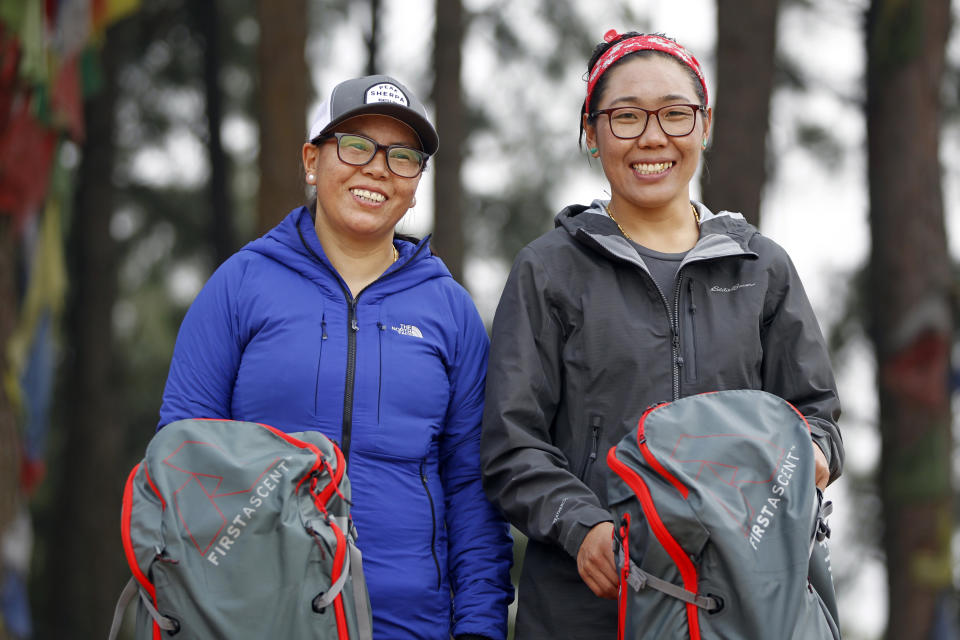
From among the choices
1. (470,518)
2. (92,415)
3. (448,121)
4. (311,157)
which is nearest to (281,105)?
(448,121)

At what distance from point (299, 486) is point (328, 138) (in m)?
1.02

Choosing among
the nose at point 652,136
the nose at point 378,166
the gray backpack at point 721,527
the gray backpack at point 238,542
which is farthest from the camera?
the nose at point 378,166

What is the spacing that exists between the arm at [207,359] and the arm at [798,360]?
136 centimetres

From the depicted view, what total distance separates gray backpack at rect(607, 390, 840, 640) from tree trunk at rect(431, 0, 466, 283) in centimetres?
781

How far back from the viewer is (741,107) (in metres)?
6.79

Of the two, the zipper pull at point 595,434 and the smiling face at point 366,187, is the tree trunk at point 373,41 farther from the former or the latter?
the zipper pull at point 595,434

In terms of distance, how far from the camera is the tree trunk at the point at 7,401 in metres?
7.30

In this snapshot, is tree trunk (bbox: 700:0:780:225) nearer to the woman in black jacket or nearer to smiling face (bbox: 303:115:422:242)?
the woman in black jacket

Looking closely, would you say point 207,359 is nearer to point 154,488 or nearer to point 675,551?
point 154,488

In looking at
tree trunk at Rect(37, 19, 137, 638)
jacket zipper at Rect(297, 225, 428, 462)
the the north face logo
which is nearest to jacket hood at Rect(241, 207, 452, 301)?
jacket zipper at Rect(297, 225, 428, 462)

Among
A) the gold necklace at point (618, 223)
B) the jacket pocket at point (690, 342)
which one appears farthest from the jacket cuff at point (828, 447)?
the gold necklace at point (618, 223)

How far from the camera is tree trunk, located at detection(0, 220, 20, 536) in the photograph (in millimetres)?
7297

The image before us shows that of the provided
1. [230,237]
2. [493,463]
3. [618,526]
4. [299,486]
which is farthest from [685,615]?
[230,237]

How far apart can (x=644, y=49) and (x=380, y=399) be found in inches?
45.7
